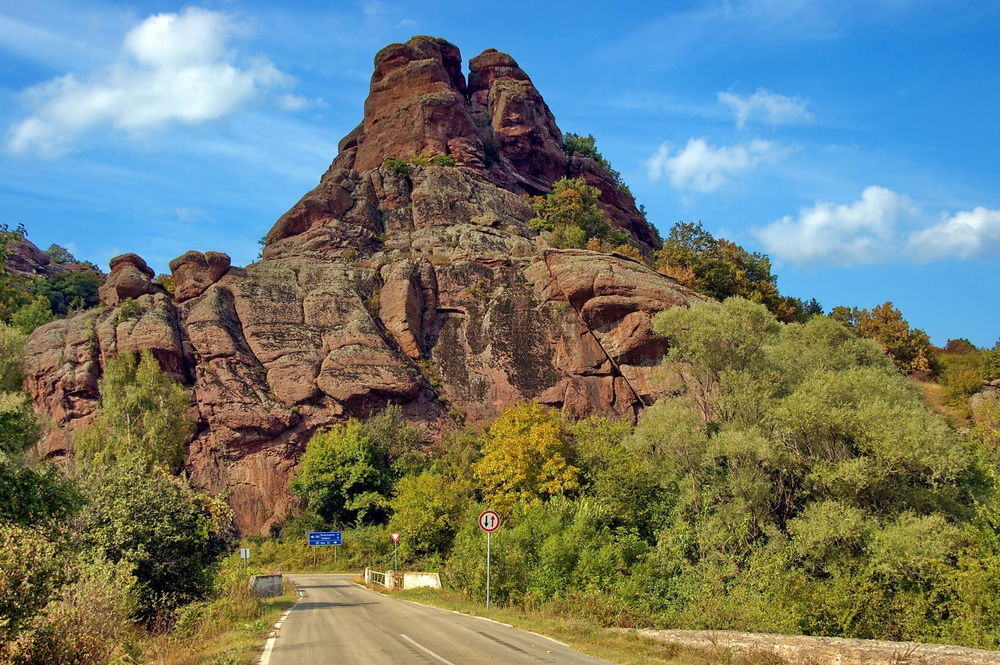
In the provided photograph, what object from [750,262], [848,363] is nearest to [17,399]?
[848,363]

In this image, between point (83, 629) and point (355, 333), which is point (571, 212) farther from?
point (83, 629)

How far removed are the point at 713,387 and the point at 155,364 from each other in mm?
35111

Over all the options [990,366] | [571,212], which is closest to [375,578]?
[571,212]

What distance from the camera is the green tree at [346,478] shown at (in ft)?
154

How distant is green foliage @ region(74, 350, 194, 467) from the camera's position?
44594mm

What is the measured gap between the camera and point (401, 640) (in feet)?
53.6

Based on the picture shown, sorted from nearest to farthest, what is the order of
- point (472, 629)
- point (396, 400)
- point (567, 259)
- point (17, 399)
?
point (472, 629) < point (17, 399) < point (396, 400) < point (567, 259)

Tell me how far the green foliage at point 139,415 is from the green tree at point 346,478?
7770 mm

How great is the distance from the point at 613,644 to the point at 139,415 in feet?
127

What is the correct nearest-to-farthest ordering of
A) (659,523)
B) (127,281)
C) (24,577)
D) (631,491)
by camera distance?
(24,577), (659,523), (631,491), (127,281)

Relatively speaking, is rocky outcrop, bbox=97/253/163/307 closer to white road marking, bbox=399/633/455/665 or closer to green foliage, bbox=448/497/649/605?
green foliage, bbox=448/497/649/605

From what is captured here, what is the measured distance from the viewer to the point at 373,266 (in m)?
61.9

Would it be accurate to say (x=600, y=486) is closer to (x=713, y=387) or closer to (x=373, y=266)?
(x=713, y=387)

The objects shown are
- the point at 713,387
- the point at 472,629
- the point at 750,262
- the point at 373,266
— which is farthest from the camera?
the point at 750,262
